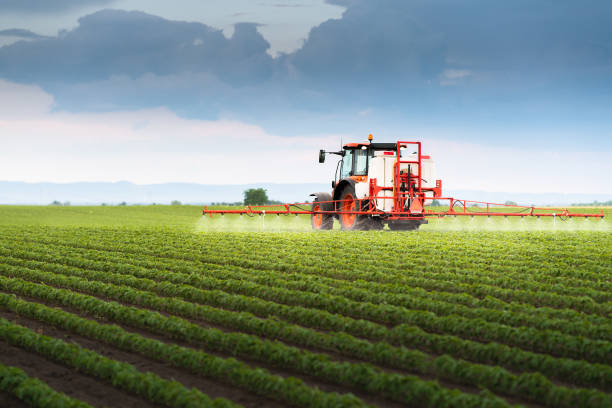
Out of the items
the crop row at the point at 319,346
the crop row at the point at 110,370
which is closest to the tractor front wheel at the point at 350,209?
the crop row at the point at 319,346

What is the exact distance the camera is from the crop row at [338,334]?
Answer: 210 inches

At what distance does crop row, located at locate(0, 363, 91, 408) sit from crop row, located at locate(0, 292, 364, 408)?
44.6 inches

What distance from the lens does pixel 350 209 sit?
19.4 metres

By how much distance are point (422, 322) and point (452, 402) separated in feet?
7.80

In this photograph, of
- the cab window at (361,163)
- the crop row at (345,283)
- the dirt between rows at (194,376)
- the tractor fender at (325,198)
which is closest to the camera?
the dirt between rows at (194,376)

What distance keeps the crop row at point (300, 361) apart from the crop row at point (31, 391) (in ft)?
5.65

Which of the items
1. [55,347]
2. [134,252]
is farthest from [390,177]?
[55,347]

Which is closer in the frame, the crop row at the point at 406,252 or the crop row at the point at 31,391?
the crop row at the point at 31,391

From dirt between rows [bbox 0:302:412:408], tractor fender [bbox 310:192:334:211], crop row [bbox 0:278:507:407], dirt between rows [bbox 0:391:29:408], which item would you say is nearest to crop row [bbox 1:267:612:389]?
crop row [bbox 0:278:507:407]

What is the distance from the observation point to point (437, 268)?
35.1 feet

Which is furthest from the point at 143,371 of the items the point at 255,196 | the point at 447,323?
the point at 255,196

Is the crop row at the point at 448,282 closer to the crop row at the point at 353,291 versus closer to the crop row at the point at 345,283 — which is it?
the crop row at the point at 345,283

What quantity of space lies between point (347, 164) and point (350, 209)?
4.97 ft

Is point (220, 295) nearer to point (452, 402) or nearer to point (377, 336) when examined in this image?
point (377, 336)
